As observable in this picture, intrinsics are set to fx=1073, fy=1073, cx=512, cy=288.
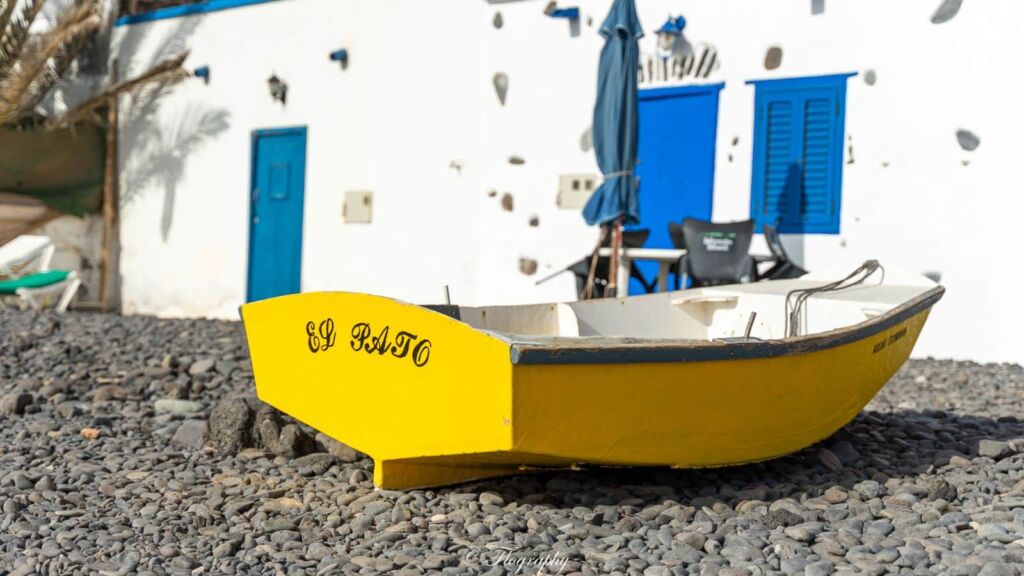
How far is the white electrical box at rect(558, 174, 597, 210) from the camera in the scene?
30.4ft

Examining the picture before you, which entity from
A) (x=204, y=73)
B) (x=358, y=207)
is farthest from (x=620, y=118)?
(x=204, y=73)

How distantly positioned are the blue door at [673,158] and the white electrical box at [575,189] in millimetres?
428

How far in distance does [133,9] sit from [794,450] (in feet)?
37.1

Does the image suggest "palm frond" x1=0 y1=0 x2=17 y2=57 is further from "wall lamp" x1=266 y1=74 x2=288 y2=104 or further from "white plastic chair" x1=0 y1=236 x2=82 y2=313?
"wall lamp" x1=266 y1=74 x2=288 y2=104

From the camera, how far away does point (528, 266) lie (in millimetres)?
9586

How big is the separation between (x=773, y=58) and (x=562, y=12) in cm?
193

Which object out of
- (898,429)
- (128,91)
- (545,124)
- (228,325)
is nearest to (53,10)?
(128,91)

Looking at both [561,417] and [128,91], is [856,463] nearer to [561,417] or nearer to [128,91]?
[561,417]

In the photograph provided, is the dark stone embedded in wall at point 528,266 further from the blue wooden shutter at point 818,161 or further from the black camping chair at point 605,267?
the blue wooden shutter at point 818,161

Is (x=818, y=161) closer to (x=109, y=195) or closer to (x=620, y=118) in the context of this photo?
(x=620, y=118)

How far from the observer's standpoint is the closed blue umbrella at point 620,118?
7812mm

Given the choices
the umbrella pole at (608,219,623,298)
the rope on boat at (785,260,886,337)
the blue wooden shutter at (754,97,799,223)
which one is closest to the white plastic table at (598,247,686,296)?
the umbrella pole at (608,219,623,298)

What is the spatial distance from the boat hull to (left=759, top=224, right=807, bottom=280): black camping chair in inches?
124

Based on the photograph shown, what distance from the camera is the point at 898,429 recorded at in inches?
215
